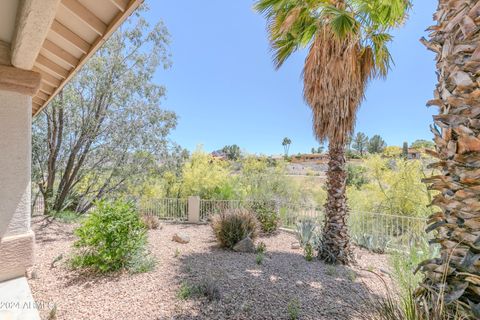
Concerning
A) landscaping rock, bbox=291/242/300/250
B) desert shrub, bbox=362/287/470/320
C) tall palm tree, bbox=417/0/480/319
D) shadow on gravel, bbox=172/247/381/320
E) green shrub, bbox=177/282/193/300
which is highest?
tall palm tree, bbox=417/0/480/319

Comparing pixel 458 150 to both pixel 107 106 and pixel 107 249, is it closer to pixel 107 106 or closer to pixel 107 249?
pixel 107 249

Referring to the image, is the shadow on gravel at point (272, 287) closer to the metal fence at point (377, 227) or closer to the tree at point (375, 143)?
the metal fence at point (377, 227)

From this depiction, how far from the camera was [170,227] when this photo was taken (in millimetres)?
9539

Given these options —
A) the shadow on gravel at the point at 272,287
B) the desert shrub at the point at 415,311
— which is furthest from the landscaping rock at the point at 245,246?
the desert shrub at the point at 415,311

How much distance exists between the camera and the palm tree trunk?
5.82 metres

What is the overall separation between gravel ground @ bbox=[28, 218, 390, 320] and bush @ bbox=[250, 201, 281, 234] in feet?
8.05

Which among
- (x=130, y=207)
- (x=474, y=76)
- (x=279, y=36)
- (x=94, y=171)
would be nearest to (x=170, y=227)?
(x=94, y=171)

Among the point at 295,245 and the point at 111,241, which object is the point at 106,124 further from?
the point at 295,245

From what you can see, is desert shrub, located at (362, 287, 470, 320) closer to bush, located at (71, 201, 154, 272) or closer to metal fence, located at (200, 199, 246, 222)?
bush, located at (71, 201, 154, 272)

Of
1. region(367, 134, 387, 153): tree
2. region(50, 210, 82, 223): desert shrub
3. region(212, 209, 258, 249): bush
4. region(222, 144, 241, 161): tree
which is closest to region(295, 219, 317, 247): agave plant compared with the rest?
region(212, 209, 258, 249): bush

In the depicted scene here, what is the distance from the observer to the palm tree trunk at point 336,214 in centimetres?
582

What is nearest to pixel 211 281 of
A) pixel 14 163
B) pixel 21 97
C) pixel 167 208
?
pixel 14 163

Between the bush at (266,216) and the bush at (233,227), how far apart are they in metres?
1.46

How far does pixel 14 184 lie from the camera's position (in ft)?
10.5
